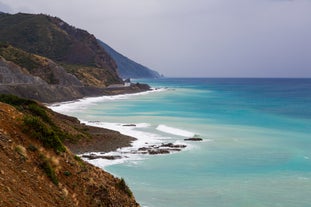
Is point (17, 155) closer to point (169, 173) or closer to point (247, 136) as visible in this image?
point (169, 173)

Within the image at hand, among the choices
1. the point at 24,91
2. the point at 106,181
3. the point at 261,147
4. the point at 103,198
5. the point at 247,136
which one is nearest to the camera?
the point at 103,198

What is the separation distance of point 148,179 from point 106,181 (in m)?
14.2

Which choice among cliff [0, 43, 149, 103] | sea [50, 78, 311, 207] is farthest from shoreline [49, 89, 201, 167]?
cliff [0, 43, 149, 103]

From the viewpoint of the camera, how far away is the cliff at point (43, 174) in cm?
1077

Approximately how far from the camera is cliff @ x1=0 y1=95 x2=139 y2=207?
10.8 metres

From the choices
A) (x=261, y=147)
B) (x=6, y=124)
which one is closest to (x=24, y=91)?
(x=261, y=147)

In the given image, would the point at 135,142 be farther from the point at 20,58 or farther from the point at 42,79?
the point at 20,58

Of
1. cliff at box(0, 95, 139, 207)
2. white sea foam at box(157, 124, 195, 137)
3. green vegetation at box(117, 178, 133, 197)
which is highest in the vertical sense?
cliff at box(0, 95, 139, 207)

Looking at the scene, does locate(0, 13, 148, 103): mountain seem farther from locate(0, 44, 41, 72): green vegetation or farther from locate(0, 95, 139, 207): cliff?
locate(0, 95, 139, 207): cliff

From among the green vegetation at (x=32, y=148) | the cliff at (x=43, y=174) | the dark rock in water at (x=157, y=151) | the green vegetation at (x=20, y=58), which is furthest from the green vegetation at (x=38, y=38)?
the green vegetation at (x=32, y=148)

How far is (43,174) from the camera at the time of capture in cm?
1218

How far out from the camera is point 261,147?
4231 centimetres

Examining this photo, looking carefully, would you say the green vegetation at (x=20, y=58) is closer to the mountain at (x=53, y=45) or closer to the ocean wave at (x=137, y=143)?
the mountain at (x=53, y=45)

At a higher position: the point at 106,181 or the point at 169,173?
the point at 106,181
